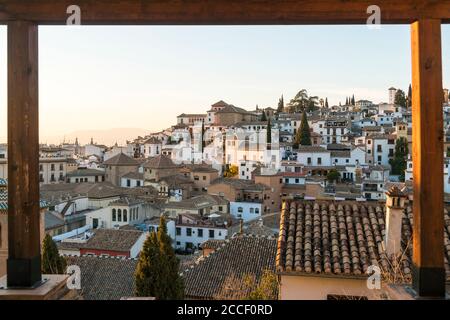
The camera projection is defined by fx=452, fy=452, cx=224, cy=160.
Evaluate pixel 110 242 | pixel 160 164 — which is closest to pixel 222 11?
pixel 110 242

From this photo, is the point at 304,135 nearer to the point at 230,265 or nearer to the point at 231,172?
the point at 231,172

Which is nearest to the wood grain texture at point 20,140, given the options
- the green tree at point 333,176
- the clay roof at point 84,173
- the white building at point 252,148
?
the green tree at point 333,176

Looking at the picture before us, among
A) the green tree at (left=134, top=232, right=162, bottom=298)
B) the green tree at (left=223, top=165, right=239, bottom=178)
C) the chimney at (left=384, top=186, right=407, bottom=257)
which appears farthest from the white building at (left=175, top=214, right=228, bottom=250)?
the chimney at (left=384, top=186, right=407, bottom=257)

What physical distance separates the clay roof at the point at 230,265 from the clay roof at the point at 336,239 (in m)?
5.60

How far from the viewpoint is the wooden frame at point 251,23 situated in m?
2.27

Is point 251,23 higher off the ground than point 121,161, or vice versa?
point 251,23

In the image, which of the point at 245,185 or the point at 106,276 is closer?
the point at 106,276

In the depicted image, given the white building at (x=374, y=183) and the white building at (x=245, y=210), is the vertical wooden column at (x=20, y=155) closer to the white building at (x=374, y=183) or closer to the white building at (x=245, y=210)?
the white building at (x=374, y=183)

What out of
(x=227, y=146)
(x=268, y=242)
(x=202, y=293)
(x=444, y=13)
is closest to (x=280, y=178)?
(x=227, y=146)

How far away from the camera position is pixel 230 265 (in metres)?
13.8

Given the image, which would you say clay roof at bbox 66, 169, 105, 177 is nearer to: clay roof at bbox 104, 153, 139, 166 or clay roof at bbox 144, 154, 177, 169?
clay roof at bbox 104, 153, 139, 166

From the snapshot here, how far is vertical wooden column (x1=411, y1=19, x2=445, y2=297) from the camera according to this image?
7.42ft

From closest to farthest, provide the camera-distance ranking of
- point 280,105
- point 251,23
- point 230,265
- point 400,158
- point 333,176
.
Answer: point 251,23
point 230,265
point 333,176
point 400,158
point 280,105

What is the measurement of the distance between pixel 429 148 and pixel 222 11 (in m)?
1.26
